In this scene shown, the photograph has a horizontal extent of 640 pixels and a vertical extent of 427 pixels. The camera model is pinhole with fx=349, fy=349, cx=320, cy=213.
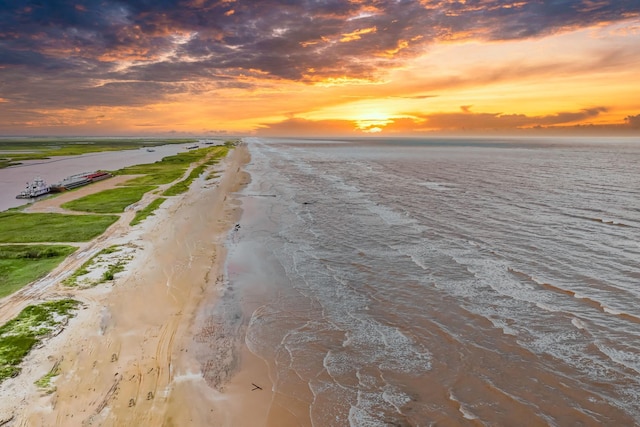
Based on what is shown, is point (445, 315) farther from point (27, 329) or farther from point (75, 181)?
point (75, 181)

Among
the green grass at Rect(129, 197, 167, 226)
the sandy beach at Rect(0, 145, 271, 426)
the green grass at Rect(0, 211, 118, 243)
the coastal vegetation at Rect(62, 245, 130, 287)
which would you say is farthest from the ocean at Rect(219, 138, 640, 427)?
the green grass at Rect(0, 211, 118, 243)

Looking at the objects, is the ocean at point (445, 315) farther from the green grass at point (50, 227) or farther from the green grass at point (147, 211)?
the green grass at point (50, 227)

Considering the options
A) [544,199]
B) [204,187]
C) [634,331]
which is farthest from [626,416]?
[204,187]

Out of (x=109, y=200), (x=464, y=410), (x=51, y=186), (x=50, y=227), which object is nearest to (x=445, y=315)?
(x=464, y=410)

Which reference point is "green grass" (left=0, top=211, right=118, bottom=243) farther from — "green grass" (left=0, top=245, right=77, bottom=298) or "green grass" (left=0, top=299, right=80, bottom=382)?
"green grass" (left=0, top=299, right=80, bottom=382)

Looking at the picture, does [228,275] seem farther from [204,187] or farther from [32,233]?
[204,187]
